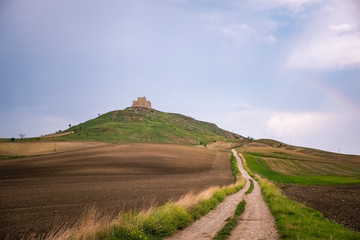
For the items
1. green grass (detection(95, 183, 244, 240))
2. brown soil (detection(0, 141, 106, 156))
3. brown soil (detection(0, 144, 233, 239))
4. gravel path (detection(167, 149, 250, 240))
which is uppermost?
brown soil (detection(0, 141, 106, 156))

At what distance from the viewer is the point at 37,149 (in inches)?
3765

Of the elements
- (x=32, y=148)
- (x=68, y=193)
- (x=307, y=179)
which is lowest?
(x=68, y=193)

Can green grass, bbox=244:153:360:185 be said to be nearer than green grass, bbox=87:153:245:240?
No

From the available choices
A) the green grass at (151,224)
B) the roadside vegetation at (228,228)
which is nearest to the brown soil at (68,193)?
the green grass at (151,224)

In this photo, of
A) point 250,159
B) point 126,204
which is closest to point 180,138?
point 250,159

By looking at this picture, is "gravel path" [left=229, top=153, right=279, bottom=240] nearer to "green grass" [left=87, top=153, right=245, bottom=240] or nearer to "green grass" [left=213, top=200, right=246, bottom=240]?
"green grass" [left=213, top=200, right=246, bottom=240]

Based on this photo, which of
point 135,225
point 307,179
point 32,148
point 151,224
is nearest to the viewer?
point 135,225

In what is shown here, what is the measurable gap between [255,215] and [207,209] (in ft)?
12.0

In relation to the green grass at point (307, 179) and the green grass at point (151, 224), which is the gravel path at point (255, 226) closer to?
the green grass at point (151, 224)

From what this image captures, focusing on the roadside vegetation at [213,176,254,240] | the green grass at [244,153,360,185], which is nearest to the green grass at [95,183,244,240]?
the roadside vegetation at [213,176,254,240]

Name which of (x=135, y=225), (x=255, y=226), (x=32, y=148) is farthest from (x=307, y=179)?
(x=32, y=148)

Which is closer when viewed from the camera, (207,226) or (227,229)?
(227,229)

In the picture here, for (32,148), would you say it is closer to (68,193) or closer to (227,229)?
(68,193)

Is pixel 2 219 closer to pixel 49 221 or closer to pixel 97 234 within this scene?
pixel 49 221
